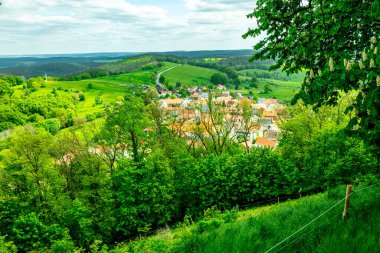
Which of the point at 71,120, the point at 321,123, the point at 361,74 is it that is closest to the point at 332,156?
the point at 321,123

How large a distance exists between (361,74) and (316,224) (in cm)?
353

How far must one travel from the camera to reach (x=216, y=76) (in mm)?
198500

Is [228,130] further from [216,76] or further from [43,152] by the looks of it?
A: [216,76]

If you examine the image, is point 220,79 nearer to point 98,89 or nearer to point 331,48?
point 98,89

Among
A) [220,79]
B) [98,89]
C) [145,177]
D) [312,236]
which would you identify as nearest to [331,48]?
[312,236]

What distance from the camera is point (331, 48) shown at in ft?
26.0

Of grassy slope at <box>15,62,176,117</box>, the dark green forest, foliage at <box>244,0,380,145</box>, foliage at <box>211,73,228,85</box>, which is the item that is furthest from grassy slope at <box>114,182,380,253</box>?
foliage at <box>211,73,228,85</box>

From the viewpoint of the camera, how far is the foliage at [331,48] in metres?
6.02

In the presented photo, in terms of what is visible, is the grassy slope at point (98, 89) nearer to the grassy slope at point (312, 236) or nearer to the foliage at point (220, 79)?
the foliage at point (220, 79)

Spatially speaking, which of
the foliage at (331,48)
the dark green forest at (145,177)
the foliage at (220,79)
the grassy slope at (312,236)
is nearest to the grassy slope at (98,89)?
the foliage at (220,79)

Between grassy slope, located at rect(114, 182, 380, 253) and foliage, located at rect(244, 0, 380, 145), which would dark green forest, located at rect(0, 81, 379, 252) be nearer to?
grassy slope, located at rect(114, 182, 380, 253)

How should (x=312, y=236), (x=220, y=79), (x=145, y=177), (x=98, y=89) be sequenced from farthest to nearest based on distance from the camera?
1. (x=220, y=79)
2. (x=98, y=89)
3. (x=145, y=177)
4. (x=312, y=236)

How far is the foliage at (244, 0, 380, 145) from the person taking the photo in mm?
6020

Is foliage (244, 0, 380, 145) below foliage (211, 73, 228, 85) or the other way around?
the other way around
